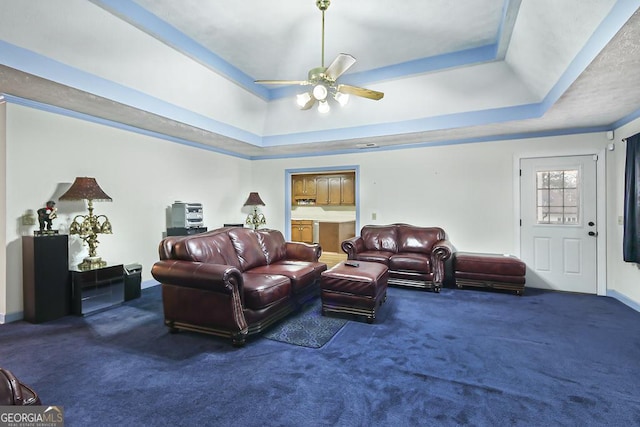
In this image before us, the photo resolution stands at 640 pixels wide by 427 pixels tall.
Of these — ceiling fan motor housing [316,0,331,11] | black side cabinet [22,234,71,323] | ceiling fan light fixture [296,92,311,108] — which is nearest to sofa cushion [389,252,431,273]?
ceiling fan light fixture [296,92,311,108]

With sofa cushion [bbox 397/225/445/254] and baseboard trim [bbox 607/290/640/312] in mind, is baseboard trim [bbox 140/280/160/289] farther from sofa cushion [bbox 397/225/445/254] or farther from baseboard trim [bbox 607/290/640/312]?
baseboard trim [bbox 607/290/640/312]

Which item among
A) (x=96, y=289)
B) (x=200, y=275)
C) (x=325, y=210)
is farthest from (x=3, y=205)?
(x=325, y=210)

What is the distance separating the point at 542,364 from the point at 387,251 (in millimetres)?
3048

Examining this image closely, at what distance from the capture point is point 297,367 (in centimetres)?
248

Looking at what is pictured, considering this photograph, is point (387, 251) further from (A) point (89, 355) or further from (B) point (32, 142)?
(B) point (32, 142)

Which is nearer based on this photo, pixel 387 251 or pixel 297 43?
pixel 297 43

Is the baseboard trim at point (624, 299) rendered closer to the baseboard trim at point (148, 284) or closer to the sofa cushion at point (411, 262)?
the sofa cushion at point (411, 262)

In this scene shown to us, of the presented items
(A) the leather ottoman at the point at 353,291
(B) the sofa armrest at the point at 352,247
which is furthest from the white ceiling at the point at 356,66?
(A) the leather ottoman at the point at 353,291

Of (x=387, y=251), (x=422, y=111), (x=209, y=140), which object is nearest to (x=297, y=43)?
(x=422, y=111)

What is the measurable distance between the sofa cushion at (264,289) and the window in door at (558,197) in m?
4.21

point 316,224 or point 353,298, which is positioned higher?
point 316,224

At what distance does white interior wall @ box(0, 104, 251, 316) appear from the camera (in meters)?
3.47

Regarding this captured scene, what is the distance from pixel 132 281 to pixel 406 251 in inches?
165

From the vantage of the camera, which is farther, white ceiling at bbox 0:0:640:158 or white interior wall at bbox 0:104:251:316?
white interior wall at bbox 0:104:251:316
